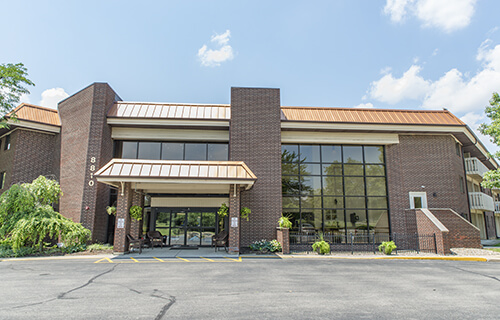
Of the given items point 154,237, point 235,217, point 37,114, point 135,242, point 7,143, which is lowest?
point 135,242

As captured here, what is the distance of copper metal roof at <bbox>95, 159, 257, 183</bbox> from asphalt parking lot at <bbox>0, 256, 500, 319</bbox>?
395cm

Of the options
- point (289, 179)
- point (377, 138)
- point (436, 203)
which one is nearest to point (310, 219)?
point (289, 179)

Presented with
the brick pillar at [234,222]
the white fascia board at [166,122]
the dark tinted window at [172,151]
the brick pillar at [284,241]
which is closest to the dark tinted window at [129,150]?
the white fascia board at [166,122]

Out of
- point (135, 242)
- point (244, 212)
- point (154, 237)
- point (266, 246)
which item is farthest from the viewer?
point (154, 237)

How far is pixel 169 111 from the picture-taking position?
19406 millimetres

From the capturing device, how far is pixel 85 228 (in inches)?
661

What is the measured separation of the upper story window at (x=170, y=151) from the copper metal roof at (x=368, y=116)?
475cm

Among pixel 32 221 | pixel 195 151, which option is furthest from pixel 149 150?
pixel 32 221

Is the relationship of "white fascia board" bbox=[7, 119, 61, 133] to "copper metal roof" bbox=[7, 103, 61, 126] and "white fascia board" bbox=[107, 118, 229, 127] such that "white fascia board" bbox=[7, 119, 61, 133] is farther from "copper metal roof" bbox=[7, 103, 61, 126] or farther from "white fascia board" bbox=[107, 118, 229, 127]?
"white fascia board" bbox=[107, 118, 229, 127]

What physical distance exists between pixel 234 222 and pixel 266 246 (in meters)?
2.26

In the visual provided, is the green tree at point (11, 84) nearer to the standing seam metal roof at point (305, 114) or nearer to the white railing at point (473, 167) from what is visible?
the standing seam metal roof at point (305, 114)

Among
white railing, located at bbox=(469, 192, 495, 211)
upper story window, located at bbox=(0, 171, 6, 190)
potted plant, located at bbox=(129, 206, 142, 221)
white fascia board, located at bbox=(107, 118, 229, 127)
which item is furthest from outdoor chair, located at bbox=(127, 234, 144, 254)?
white railing, located at bbox=(469, 192, 495, 211)

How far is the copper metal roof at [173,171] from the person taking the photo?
14.5 meters

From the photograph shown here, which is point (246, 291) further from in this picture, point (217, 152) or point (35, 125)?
point (35, 125)
